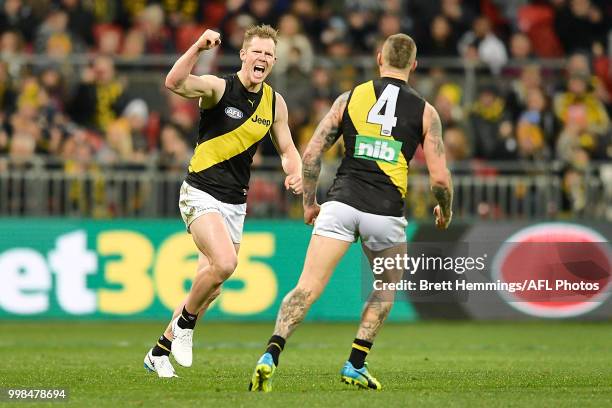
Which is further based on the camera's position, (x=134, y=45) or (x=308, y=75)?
(x=134, y=45)

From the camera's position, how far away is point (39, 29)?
21.4 m

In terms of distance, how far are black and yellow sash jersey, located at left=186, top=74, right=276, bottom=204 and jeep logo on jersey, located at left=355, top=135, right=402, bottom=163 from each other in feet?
4.26

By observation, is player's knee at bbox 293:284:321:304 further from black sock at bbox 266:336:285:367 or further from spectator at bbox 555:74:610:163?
spectator at bbox 555:74:610:163

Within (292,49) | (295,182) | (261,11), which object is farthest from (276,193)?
(295,182)

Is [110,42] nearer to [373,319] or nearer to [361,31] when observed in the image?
[361,31]

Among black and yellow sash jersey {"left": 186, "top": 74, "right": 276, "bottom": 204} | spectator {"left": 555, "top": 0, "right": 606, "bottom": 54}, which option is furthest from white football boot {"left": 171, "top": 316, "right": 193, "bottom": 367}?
spectator {"left": 555, "top": 0, "right": 606, "bottom": 54}

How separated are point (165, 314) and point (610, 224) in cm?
635

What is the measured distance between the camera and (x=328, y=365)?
1194cm

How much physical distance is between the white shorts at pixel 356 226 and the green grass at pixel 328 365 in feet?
3.57

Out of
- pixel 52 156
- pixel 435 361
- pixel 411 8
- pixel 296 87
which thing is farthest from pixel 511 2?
pixel 435 361

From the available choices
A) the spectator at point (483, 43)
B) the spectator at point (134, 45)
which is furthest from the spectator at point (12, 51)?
the spectator at point (483, 43)

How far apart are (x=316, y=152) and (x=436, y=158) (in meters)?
0.87

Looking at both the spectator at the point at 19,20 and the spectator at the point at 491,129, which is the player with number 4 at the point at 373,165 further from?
the spectator at the point at 19,20

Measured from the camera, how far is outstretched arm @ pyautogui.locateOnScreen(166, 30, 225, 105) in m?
9.43
